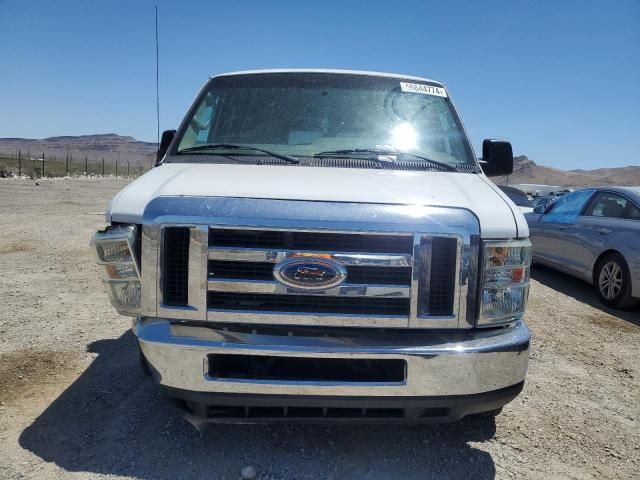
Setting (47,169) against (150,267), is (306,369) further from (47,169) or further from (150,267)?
(47,169)

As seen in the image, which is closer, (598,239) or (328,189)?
(328,189)

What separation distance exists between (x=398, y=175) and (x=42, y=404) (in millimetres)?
2624

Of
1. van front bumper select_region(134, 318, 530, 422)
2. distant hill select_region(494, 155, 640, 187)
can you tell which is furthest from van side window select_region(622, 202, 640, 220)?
distant hill select_region(494, 155, 640, 187)

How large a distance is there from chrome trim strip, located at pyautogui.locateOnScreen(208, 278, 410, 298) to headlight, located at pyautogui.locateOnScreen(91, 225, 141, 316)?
1.30 feet

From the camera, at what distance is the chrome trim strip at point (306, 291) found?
2381 millimetres

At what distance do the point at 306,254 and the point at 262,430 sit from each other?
1.23m

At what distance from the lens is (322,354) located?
237 cm

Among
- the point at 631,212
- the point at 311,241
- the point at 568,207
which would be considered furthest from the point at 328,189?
the point at 568,207

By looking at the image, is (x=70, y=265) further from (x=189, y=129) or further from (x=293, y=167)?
(x=293, y=167)

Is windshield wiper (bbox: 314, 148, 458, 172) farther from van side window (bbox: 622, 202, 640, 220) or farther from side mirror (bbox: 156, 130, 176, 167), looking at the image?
van side window (bbox: 622, 202, 640, 220)

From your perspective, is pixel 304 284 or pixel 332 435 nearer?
pixel 304 284

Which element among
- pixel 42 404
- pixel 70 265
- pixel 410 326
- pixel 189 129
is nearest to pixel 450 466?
pixel 410 326

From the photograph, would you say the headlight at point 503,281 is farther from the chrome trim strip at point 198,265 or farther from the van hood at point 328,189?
the chrome trim strip at point 198,265

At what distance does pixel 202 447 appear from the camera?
2.81m
